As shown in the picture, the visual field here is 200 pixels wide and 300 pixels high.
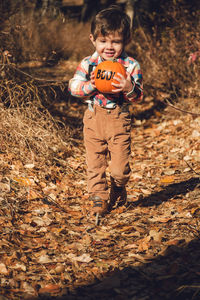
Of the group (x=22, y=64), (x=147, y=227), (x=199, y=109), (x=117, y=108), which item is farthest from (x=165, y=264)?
(x=22, y=64)

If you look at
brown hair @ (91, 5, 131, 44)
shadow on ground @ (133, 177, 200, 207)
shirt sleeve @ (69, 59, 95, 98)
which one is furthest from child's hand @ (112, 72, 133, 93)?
shadow on ground @ (133, 177, 200, 207)

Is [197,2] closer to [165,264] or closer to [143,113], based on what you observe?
[143,113]

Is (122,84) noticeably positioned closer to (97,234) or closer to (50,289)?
(97,234)

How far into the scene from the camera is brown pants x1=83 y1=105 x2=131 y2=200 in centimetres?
326

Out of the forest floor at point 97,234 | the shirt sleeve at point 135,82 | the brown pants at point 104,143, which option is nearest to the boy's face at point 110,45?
the shirt sleeve at point 135,82

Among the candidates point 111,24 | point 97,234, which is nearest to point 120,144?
point 97,234

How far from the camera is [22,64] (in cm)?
635

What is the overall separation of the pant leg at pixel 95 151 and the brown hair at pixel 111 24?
2.22 feet

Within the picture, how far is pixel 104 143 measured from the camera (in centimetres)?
347

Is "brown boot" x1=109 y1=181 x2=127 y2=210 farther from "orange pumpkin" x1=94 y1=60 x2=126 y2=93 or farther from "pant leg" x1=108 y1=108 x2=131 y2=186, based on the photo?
"orange pumpkin" x1=94 y1=60 x2=126 y2=93

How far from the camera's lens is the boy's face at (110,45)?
307 cm

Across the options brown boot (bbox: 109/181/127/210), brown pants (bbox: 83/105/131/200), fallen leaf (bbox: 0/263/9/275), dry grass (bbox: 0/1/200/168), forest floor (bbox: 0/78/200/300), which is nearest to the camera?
forest floor (bbox: 0/78/200/300)

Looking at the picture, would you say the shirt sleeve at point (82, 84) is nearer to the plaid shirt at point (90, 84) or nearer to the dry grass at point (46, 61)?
the plaid shirt at point (90, 84)

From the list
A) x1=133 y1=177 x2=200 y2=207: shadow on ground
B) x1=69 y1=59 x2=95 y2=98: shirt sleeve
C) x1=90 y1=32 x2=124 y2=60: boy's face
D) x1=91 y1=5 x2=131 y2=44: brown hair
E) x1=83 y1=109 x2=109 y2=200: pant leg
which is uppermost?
x1=91 y1=5 x2=131 y2=44: brown hair
